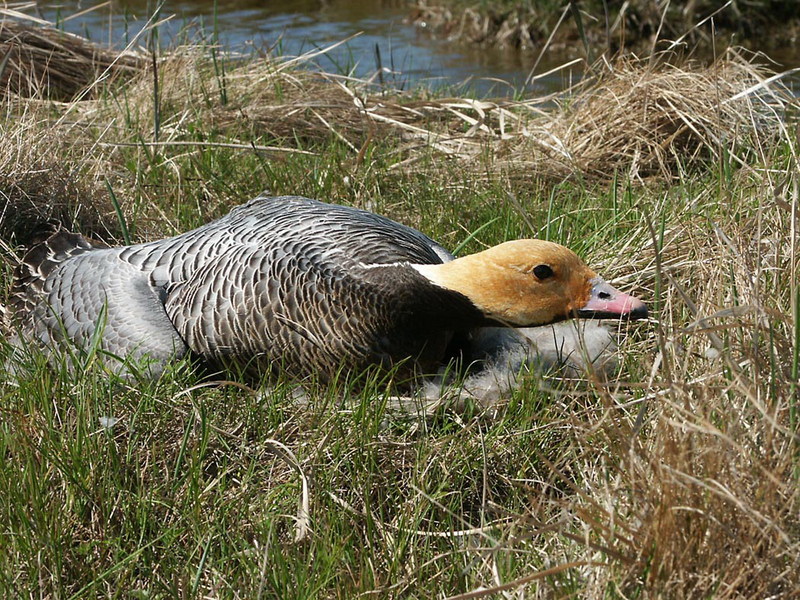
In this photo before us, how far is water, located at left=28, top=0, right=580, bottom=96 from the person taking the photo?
354 inches

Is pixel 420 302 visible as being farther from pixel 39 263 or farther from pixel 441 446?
pixel 39 263

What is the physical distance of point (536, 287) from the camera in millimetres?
3143

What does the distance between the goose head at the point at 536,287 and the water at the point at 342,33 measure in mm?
4759

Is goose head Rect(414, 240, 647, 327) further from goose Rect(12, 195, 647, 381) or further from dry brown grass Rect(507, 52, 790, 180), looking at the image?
dry brown grass Rect(507, 52, 790, 180)

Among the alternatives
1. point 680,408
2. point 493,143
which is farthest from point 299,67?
point 680,408

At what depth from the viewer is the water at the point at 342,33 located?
899 cm

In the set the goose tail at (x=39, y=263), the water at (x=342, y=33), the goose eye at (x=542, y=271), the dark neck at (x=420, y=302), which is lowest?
the water at (x=342, y=33)

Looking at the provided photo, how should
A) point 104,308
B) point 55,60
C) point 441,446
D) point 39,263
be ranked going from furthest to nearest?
point 55,60 → point 39,263 → point 104,308 → point 441,446

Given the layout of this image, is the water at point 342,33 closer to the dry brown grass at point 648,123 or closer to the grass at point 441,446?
the dry brown grass at point 648,123

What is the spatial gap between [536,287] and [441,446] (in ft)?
1.91

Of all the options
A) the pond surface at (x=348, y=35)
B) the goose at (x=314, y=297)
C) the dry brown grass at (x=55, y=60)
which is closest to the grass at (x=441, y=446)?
the goose at (x=314, y=297)

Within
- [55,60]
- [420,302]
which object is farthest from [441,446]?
[55,60]

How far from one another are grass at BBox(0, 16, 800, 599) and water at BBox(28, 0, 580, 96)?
344cm

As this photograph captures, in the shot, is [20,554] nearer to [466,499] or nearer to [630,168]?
[466,499]
